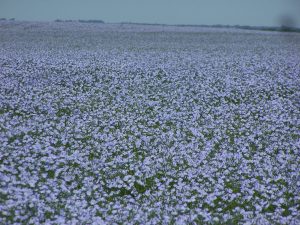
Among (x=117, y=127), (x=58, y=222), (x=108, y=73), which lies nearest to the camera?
(x=58, y=222)

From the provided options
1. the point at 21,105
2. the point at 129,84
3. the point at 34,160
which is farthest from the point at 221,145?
the point at 129,84

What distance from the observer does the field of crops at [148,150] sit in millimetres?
5660

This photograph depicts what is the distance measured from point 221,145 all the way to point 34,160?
4034 millimetres

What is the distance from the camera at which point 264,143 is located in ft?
28.2

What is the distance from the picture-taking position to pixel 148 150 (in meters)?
8.09

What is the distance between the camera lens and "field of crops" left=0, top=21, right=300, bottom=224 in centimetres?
566

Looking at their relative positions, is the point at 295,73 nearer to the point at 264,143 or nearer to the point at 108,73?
the point at 108,73

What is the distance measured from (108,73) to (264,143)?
10.2m

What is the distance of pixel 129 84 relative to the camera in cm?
1508

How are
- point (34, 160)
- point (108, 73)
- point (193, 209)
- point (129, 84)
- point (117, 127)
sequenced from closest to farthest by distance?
point (193, 209), point (34, 160), point (117, 127), point (129, 84), point (108, 73)

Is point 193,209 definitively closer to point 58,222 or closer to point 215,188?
point 215,188

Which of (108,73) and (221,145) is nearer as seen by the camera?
(221,145)

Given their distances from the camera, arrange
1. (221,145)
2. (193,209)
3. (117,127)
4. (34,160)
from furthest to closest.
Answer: (117,127), (221,145), (34,160), (193,209)

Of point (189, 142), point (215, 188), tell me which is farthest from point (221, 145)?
point (215, 188)
